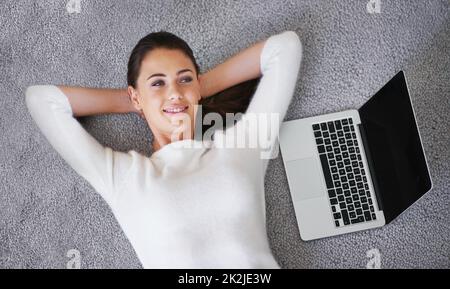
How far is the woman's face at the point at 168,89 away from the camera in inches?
39.6

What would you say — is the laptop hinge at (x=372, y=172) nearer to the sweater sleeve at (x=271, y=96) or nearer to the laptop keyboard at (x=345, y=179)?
the laptop keyboard at (x=345, y=179)

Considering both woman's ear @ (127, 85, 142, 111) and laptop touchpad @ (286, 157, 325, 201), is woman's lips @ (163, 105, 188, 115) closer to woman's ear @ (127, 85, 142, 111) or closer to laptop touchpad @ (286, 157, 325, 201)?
woman's ear @ (127, 85, 142, 111)

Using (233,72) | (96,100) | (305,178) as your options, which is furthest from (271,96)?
(96,100)

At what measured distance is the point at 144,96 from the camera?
40.5 inches

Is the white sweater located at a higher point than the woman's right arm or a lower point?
lower

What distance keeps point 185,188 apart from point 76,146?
27 centimetres

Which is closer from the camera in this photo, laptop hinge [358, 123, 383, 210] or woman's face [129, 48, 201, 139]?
woman's face [129, 48, 201, 139]

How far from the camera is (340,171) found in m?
1.16

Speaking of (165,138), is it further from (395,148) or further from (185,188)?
(395,148)

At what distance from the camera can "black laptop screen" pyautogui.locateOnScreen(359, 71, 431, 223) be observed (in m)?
0.99

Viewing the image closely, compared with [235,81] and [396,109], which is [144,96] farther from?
[396,109]

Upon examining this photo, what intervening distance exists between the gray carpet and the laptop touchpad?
3 centimetres

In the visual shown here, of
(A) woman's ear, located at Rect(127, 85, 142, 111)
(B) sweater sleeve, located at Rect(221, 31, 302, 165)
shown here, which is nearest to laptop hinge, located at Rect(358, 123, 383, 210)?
(B) sweater sleeve, located at Rect(221, 31, 302, 165)

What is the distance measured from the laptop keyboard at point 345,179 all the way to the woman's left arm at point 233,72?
0.26 metres
